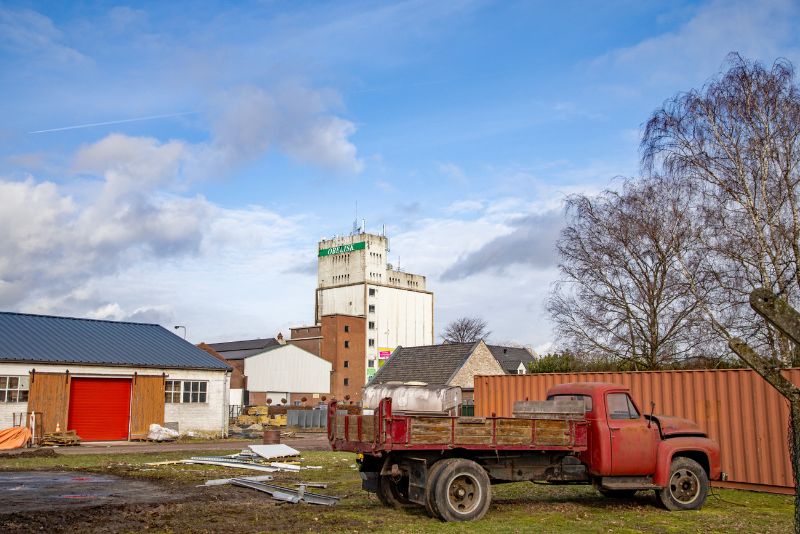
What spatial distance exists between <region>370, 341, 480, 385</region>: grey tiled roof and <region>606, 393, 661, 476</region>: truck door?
111 ft

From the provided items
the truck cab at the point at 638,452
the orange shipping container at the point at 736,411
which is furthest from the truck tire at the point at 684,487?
the orange shipping container at the point at 736,411

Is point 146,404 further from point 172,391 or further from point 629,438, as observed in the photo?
point 629,438

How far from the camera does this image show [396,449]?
11.5m

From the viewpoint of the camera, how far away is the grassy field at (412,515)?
36.0ft

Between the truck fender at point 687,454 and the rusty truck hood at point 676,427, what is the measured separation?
0.09m

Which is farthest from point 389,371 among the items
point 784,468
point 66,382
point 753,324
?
point 784,468

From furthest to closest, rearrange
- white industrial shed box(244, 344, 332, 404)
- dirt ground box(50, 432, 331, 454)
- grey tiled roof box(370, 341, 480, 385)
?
white industrial shed box(244, 344, 332, 404) < grey tiled roof box(370, 341, 480, 385) < dirt ground box(50, 432, 331, 454)

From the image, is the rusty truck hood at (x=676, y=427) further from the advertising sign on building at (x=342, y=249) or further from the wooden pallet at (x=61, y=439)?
the advertising sign on building at (x=342, y=249)

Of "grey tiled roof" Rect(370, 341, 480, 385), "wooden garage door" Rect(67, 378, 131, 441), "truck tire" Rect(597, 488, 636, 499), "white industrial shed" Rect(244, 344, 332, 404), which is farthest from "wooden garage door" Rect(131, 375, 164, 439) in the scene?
"white industrial shed" Rect(244, 344, 332, 404)

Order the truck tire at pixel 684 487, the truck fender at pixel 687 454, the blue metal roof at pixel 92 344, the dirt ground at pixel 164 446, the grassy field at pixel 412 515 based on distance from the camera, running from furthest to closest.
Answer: the blue metal roof at pixel 92 344, the dirt ground at pixel 164 446, the truck tire at pixel 684 487, the truck fender at pixel 687 454, the grassy field at pixel 412 515

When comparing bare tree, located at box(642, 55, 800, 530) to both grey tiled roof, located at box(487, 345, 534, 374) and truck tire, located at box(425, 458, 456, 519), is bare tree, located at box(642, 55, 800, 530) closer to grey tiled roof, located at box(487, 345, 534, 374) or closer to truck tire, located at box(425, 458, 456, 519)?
truck tire, located at box(425, 458, 456, 519)

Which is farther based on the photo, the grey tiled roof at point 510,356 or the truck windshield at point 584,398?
the grey tiled roof at point 510,356

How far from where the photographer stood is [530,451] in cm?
1266

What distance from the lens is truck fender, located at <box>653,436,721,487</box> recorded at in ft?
42.6
